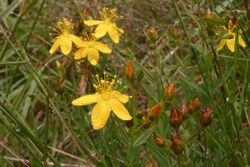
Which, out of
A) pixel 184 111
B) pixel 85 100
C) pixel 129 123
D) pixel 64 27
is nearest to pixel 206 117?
pixel 184 111

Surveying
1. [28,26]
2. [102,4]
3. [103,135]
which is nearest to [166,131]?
[103,135]

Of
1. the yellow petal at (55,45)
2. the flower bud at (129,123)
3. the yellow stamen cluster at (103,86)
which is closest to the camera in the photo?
the flower bud at (129,123)

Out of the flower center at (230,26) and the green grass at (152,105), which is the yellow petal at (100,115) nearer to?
the green grass at (152,105)

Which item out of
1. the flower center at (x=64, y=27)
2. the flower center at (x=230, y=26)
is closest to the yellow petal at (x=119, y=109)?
the flower center at (x=64, y=27)

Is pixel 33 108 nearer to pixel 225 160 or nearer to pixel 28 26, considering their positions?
pixel 28 26

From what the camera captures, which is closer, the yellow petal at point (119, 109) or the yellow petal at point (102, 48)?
the yellow petal at point (119, 109)

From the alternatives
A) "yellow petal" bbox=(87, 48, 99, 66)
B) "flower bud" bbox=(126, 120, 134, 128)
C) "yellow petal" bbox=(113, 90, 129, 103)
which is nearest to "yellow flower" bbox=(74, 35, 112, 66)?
"yellow petal" bbox=(87, 48, 99, 66)
